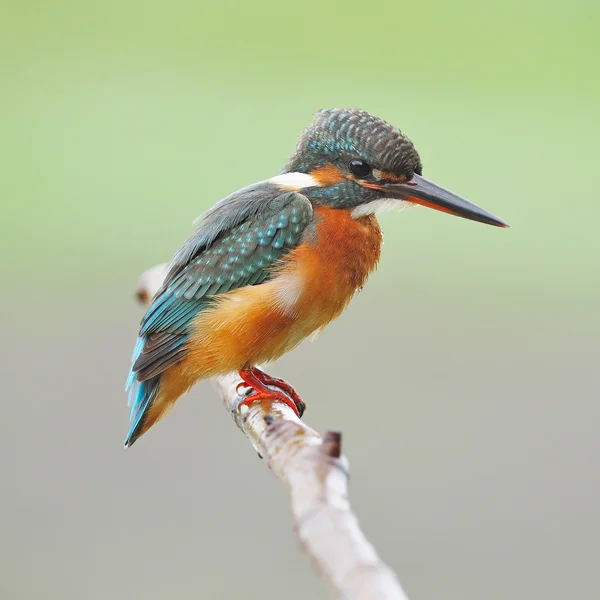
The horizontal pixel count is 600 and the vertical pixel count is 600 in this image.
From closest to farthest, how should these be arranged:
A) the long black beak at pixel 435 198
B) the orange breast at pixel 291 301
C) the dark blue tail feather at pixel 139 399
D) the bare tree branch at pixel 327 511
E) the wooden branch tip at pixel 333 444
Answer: the bare tree branch at pixel 327 511 → the wooden branch tip at pixel 333 444 → the long black beak at pixel 435 198 → the orange breast at pixel 291 301 → the dark blue tail feather at pixel 139 399

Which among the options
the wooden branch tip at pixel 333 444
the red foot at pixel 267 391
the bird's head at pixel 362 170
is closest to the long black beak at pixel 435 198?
the bird's head at pixel 362 170

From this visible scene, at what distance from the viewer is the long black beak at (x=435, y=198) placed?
1795mm

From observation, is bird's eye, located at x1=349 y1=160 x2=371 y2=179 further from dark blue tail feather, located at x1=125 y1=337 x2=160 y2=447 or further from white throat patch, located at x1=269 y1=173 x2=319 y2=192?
dark blue tail feather, located at x1=125 y1=337 x2=160 y2=447

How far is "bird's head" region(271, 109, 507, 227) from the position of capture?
6.01 feet

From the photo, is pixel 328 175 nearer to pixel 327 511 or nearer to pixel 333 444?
pixel 333 444

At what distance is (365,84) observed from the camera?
6109mm

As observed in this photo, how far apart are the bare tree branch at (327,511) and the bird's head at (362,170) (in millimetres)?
628

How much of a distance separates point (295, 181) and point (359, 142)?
195 mm

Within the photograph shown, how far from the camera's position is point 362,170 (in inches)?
74.5

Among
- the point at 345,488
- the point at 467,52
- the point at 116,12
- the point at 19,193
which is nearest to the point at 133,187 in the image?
the point at 19,193

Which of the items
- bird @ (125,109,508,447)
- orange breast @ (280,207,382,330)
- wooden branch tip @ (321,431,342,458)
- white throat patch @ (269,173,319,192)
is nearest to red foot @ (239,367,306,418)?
bird @ (125,109,508,447)

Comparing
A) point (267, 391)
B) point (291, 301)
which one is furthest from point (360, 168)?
point (267, 391)

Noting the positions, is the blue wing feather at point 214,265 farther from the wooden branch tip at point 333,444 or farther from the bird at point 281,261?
the wooden branch tip at point 333,444

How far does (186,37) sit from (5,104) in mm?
1242
